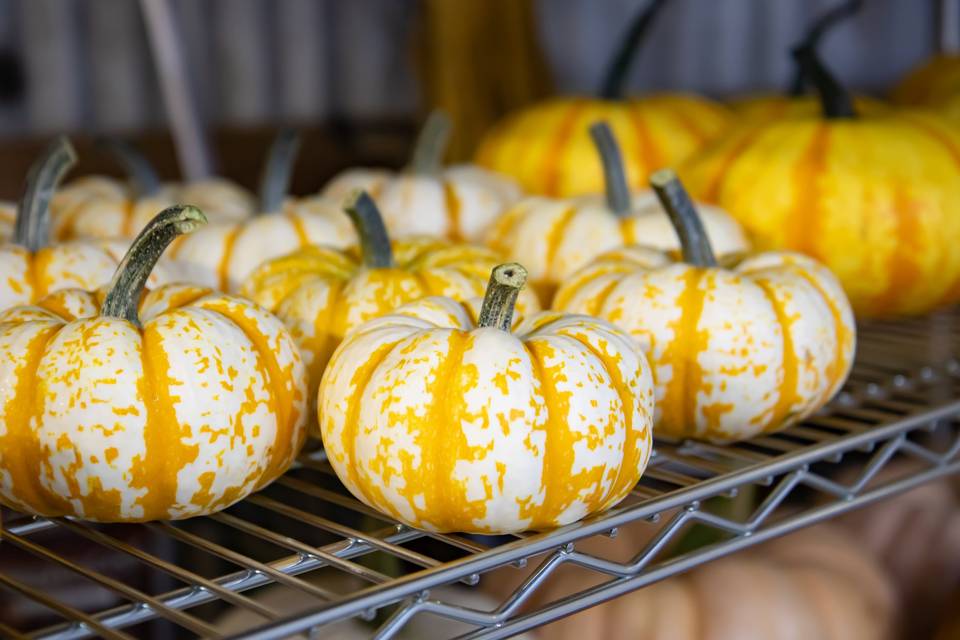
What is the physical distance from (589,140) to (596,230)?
1.09 feet

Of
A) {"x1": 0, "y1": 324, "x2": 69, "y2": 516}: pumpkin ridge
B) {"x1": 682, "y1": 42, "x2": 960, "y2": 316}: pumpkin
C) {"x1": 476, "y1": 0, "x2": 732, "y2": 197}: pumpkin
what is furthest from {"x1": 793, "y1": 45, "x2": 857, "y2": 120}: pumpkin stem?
{"x1": 0, "y1": 324, "x2": 69, "y2": 516}: pumpkin ridge

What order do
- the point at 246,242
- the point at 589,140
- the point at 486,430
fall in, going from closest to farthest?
the point at 486,430 < the point at 246,242 < the point at 589,140

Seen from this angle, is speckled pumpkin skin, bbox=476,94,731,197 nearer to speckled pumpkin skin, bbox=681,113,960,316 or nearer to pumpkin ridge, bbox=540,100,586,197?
pumpkin ridge, bbox=540,100,586,197

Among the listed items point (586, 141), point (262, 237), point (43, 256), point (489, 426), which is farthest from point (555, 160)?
point (489, 426)

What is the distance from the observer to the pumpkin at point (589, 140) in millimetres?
1325

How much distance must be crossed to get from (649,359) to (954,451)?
24cm

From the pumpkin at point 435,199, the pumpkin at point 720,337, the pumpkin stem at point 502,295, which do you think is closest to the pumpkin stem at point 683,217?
the pumpkin at point 720,337

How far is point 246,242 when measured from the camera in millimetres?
1013

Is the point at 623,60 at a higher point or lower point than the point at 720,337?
higher

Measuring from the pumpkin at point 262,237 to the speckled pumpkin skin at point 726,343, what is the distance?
29 cm

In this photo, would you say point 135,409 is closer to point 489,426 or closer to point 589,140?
point 489,426

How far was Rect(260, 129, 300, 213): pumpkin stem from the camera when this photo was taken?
104cm

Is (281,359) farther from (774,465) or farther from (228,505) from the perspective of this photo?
(774,465)

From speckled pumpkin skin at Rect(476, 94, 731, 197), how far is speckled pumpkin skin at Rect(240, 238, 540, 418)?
0.43 meters
